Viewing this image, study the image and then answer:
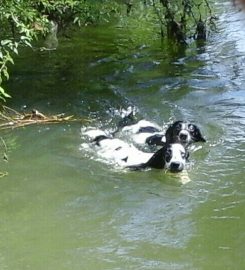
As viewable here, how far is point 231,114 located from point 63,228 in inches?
141

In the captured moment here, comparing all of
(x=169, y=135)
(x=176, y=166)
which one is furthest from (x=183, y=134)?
(x=176, y=166)

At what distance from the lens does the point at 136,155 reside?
22.8ft

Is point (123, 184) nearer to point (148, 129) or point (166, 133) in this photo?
point (166, 133)

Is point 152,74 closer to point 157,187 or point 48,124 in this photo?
point 48,124

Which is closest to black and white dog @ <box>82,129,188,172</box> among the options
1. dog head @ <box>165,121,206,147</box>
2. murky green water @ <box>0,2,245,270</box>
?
murky green water @ <box>0,2,245,270</box>

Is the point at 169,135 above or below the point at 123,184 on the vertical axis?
above

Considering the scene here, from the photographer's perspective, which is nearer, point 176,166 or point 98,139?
point 176,166

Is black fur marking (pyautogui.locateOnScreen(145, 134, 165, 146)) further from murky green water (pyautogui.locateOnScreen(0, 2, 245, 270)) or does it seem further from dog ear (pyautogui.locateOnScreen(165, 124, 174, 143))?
murky green water (pyautogui.locateOnScreen(0, 2, 245, 270))

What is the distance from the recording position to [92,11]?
10.2 m

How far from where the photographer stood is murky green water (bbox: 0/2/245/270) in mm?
5023

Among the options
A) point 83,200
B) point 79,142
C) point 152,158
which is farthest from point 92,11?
point 83,200

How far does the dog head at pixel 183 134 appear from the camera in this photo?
23.4 feet

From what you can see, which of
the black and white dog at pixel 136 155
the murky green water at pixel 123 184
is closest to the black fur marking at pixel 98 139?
the black and white dog at pixel 136 155

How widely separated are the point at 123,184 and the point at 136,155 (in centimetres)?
66
